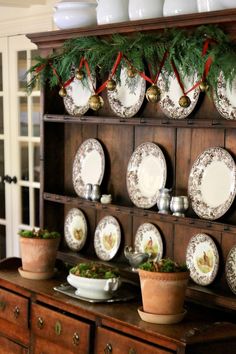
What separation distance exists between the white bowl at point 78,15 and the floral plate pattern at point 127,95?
31 cm

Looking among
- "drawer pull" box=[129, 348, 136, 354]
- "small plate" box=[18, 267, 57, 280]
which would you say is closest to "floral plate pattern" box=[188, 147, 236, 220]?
"drawer pull" box=[129, 348, 136, 354]

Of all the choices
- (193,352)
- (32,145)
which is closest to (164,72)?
(193,352)

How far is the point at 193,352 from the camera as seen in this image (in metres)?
2.71

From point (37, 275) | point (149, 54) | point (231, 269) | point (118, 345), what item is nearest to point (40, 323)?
point (37, 275)

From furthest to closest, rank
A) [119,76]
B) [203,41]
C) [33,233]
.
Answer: [33,233]
[119,76]
[203,41]

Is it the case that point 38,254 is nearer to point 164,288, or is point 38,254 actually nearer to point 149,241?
point 149,241

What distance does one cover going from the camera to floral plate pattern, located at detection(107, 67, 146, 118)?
3.40 metres

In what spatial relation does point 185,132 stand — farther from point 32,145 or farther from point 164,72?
point 32,145

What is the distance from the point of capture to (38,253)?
142 inches

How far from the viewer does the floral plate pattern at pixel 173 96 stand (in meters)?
3.15

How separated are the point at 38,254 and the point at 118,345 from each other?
779 millimetres

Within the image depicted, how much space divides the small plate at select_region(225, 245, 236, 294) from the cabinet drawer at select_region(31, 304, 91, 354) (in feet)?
2.05

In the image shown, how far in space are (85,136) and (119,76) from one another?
0.49 m

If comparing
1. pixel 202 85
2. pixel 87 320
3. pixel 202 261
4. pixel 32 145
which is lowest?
pixel 87 320
